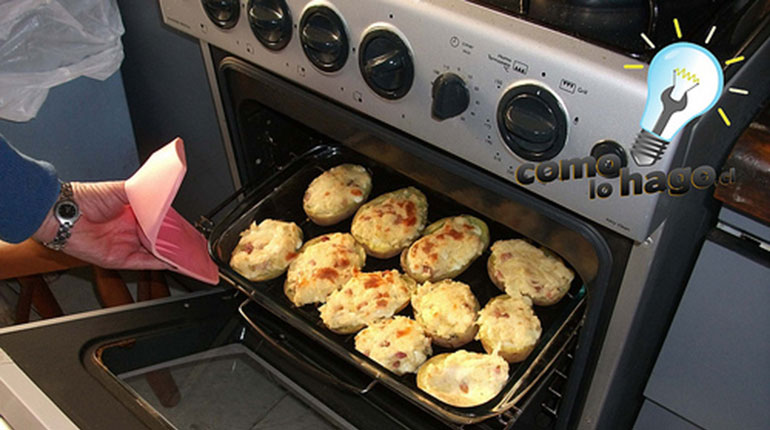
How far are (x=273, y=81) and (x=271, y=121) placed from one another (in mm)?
210

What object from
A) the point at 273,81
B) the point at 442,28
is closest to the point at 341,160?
the point at 273,81

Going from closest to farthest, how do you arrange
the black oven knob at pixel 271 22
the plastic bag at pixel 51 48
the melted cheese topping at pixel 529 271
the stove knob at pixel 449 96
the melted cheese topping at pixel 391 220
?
the stove knob at pixel 449 96 < the black oven knob at pixel 271 22 < the melted cheese topping at pixel 529 271 < the melted cheese topping at pixel 391 220 < the plastic bag at pixel 51 48

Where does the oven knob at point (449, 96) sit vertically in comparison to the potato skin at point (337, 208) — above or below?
above

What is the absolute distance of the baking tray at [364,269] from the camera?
2.66 ft

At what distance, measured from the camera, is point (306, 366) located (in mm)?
981

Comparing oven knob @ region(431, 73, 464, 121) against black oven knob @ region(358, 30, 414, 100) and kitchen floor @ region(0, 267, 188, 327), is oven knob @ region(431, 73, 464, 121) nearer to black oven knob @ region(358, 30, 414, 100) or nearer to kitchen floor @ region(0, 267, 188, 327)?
black oven knob @ region(358, 30, 414, 100)

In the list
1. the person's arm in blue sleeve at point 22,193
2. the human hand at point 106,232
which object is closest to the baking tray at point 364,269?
the human hand at point 106,232

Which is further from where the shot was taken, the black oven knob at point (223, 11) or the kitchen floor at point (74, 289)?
the kitchen floor at point (74, 289)

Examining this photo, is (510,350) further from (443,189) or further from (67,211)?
(67,211)

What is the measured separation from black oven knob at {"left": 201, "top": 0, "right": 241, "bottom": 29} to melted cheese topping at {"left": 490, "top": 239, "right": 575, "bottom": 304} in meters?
0.47

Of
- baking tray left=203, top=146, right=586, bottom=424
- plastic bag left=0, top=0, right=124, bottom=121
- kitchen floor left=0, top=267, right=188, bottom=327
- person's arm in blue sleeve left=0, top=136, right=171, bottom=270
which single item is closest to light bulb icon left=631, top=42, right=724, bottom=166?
baking tray left=203, top=146, right=586, bottom=424

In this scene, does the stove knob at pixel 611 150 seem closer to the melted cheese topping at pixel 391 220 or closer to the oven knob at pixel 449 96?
the oven knob at pixel 449 96

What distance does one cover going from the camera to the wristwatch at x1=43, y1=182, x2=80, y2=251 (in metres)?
0.98

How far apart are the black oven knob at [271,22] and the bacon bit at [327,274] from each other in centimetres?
31
